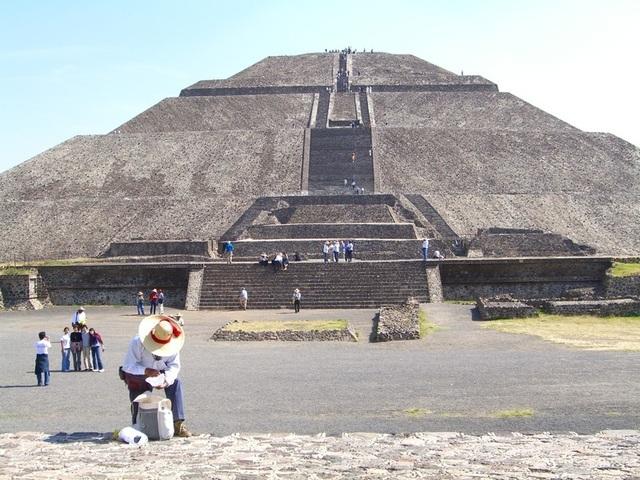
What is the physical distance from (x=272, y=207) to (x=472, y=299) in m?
14.2

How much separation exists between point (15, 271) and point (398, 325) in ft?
43.9

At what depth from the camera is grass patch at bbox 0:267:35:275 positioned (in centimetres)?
2389

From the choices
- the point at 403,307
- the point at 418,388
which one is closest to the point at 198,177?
the point at 403,307

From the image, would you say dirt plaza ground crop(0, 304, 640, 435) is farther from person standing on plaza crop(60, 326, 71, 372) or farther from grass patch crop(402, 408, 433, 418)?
person standing on plaza crop(60, 326, 71, 372)

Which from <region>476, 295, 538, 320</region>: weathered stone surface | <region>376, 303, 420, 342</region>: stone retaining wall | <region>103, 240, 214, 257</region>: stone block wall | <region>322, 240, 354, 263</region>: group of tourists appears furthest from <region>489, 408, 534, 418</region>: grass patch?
<region>103, 240, 214, 257</region>: stone block wall

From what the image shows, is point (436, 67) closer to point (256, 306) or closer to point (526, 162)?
point (526, 162)

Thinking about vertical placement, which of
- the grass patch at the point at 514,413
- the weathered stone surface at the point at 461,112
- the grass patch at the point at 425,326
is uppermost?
the weathered stone surface at the point at 461,112

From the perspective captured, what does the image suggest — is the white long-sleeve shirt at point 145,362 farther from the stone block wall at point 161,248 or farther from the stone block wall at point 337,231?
the stone block wall at point 337,231

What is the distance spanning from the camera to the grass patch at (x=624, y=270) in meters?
22.3

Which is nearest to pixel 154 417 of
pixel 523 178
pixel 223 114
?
pixel 523 178

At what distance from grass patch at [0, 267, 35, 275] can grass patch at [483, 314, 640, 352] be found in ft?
45.5

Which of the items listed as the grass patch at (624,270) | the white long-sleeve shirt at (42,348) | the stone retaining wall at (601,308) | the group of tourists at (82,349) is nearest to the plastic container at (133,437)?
the white long-sleeve shirt at (42,348)

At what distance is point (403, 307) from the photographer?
19.0 metres

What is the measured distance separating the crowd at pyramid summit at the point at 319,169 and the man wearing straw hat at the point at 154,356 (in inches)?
1016
